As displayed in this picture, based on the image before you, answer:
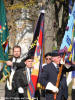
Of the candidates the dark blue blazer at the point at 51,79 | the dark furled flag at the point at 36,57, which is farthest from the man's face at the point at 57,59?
the dark furled flag at the point at 36,57

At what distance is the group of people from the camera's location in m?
5.74

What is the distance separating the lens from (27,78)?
19.0 ft

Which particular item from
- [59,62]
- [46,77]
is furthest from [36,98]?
[59,62]

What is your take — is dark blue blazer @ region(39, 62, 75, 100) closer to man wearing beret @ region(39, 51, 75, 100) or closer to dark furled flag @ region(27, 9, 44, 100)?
man wearing beret @ region(39, 51, 75, 100)

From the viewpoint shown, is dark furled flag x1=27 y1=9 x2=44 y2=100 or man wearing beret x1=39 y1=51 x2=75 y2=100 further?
man wearing beret x1=39 y1=51 x2=75 y2=100

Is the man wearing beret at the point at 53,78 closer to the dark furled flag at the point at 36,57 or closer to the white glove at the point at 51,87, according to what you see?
the white glove at the point at 51,87

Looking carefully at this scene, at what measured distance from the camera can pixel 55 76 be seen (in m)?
5.95

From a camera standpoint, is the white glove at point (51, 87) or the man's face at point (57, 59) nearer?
the white glove at point (51, 87)

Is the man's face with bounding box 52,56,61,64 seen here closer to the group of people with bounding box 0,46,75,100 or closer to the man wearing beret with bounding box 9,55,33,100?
the group of people with bounding box 0,46,75,100

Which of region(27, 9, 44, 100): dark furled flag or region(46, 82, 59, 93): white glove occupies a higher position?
region(27, 9, 44, 100): dark furled flag

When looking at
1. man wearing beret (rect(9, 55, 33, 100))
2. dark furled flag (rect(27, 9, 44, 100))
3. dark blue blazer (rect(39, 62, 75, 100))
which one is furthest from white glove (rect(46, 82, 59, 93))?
man wearing beret (rect(9, 55, 33, 100))

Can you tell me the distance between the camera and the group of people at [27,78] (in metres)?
5.74

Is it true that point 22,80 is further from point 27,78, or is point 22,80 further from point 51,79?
point 51,79

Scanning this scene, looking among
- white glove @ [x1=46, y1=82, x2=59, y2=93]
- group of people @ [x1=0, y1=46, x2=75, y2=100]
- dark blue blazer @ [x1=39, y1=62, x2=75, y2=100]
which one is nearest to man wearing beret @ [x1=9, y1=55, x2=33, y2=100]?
group of people @ [x1=0, y1=46, x2=75, y2=100]
